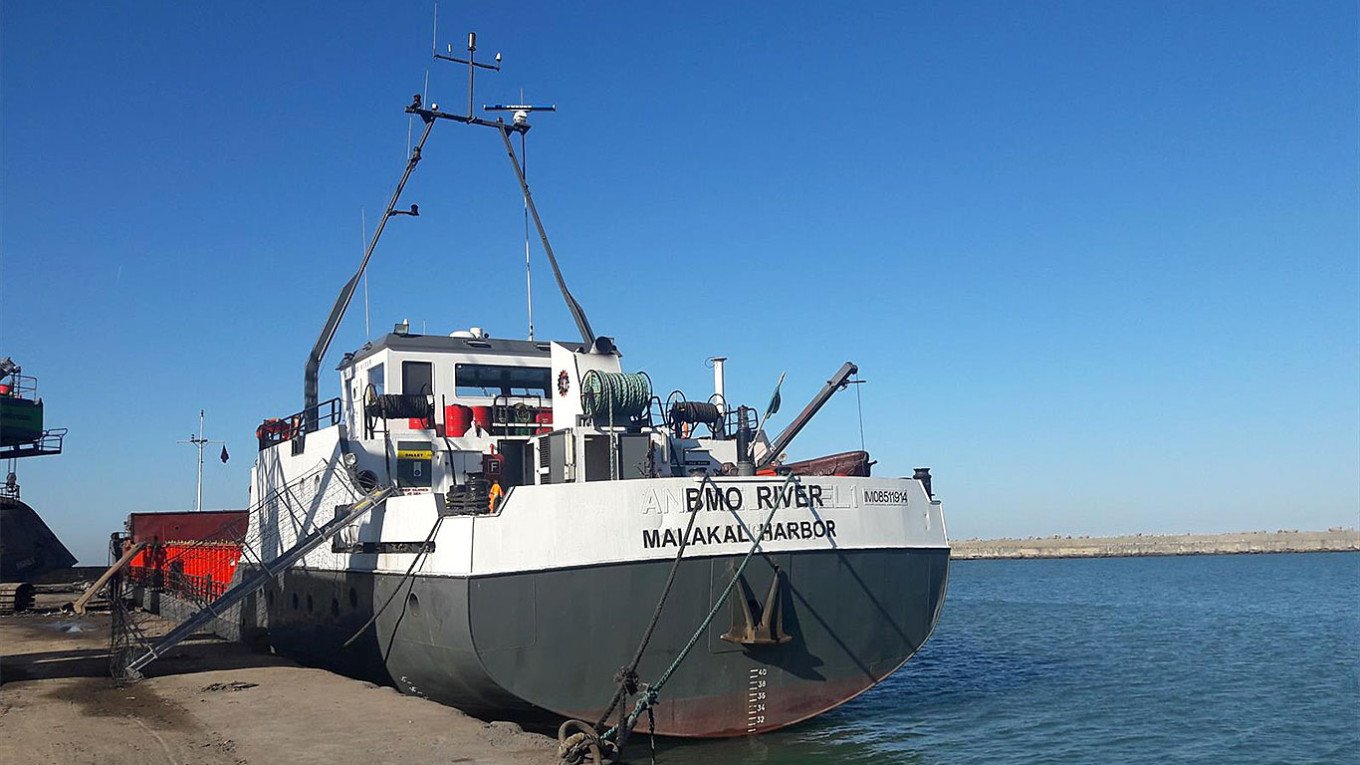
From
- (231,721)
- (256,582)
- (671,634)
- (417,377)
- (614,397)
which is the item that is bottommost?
(231,721)

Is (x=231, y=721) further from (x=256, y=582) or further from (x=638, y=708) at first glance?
(x=638, y=708)

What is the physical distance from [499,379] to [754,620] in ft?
27.7

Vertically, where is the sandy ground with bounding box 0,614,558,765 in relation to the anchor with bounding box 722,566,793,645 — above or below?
below

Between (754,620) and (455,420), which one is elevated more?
(455,420)

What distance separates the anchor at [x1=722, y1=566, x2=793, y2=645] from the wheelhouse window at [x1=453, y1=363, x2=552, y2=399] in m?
8.03

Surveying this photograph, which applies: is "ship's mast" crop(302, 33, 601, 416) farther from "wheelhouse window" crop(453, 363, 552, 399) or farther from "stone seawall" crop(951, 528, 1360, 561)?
"stone seawall" crop(951, 528, 1360, 561)

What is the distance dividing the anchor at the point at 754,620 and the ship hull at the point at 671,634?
0.04 meters

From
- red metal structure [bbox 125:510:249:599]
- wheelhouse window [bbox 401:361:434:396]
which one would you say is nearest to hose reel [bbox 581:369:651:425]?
wheelhouse window [bbox 401:361:434:396]

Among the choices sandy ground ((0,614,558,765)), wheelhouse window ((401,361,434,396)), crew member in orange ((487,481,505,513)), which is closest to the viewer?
sandy ground ((0,614,558,765))

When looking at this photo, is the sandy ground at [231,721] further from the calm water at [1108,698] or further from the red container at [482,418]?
the red container at [482,418]

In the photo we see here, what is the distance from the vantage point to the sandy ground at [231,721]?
11.0m

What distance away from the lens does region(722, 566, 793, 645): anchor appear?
1347 cm

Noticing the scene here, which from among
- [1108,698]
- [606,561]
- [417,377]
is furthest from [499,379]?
[1108,698]

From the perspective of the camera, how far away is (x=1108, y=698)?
19891 millimetres
